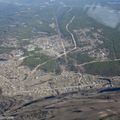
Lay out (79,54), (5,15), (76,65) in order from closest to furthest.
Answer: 1. (76,65)
2. (79,54)
3. (5,15)

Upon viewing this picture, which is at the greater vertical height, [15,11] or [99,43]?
[15,11]

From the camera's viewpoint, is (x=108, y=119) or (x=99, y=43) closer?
(x=108, y=119)

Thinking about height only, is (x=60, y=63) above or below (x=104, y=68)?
above

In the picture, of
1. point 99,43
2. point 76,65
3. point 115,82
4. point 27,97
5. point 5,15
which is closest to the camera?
point 27,97

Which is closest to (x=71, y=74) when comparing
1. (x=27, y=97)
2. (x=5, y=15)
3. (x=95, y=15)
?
(x=27, y=97)

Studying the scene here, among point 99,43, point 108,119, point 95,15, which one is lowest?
point 108,119

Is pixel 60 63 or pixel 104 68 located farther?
pixel 60 63

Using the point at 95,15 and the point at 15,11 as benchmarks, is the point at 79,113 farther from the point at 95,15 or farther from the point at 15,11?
the point at 15,11

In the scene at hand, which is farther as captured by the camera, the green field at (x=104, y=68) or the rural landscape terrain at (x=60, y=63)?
the green field at (x=104, y=68)
